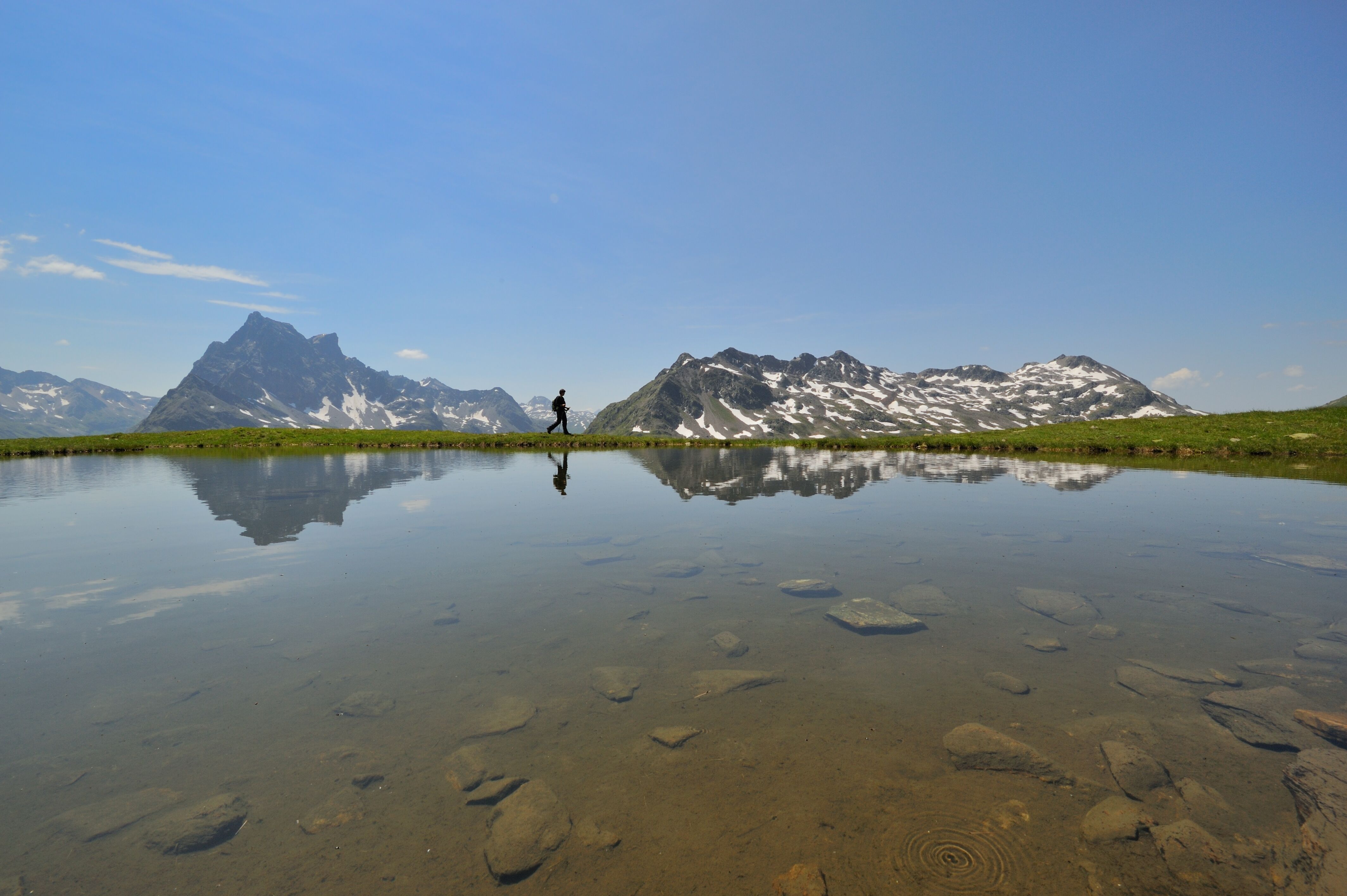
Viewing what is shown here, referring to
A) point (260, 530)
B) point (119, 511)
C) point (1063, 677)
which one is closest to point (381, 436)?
point (119, 511)

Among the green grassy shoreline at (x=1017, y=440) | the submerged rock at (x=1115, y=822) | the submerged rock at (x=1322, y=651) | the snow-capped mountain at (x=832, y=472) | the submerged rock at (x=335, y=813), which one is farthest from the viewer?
the green grassy shoreline at (x=1017, y=440)

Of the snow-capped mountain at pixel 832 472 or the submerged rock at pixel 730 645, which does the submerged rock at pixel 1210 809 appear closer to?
the submerged rock at pixel 730 645

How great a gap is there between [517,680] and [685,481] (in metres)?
25.1

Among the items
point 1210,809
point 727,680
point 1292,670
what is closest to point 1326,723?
point 1292,670

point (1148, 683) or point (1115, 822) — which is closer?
point (1115, 822)

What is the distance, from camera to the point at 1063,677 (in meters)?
7.61

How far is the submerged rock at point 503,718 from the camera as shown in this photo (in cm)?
640

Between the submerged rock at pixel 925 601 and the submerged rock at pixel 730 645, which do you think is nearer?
the submerged rock at pixel 730 645

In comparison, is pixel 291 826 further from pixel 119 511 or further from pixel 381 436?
pixel 381 436

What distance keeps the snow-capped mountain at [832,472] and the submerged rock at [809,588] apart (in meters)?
12.1

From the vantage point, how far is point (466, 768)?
5711 millimetres

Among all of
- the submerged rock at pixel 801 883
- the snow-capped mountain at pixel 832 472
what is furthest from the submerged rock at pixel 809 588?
the snow-capped mountain at pixel 832 472

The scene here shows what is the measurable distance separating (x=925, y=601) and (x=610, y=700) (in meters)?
6.88

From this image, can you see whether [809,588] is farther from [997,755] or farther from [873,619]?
[997,755]
